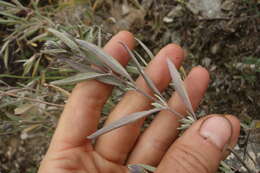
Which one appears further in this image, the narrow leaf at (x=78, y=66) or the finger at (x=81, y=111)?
the finger at (x=81, y=111)

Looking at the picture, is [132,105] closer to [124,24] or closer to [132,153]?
[132,153]

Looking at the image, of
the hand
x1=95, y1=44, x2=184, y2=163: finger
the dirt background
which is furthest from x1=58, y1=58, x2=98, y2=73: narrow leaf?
the dirt background

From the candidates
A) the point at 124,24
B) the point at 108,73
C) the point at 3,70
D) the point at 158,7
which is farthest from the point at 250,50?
the point at 3,70

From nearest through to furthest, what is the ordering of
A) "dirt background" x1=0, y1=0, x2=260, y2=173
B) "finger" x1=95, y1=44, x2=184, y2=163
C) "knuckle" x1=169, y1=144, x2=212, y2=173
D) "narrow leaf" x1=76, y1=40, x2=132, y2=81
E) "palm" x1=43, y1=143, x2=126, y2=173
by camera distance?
"knuckle" x1=169, y1=144, x2=212, y2=173 → "narrow leaf" x1=76, y1=40, x2=132, y2=81 → "palm" x1=43, y1=143, x2=126, y2=173 → "finger" x1=95, y1=44, x2=184, y2=163 → "dirt background" x1=0, y1=0, x2=260, y2=173

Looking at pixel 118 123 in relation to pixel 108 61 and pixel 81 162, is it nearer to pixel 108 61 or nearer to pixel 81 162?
pixel 108 61

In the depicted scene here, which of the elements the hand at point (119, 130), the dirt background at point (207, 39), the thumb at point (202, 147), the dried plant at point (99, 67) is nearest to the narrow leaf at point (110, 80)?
the dried plant at point (99, 67)

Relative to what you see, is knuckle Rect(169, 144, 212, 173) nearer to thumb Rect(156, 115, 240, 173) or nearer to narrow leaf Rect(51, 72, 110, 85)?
thumb Rect(156, 115, 240, 173)

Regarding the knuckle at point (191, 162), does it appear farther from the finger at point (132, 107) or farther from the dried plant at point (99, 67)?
the finger at point (132, 107)
